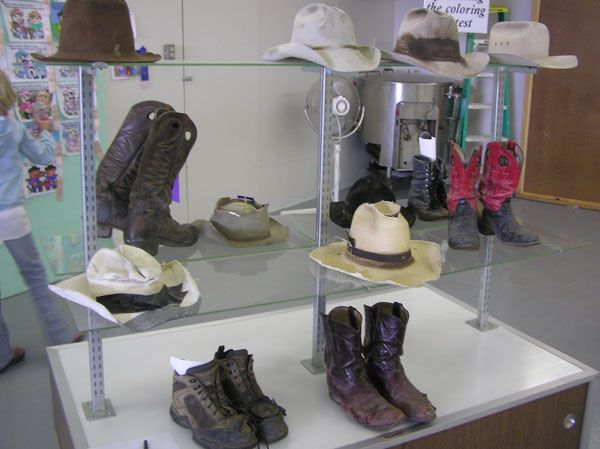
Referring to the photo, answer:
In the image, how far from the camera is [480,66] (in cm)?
190

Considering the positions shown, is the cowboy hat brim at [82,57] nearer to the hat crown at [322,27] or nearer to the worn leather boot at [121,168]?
the worn leather boot at [121,168]

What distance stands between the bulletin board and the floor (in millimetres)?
887

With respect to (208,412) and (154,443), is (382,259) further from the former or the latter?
(154,443)

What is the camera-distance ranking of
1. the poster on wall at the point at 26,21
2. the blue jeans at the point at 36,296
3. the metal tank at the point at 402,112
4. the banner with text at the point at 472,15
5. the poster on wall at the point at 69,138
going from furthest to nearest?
the metal tank at the point at 402,112, the banner with text at the point at 472,15, the poster on wall at the point at 69,138, the poster on wall at the point at 26,21, the blue jeans at the point at 36,296

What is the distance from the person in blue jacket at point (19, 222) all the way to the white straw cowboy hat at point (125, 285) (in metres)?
1.25

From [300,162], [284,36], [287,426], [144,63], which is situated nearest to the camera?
[144,63]

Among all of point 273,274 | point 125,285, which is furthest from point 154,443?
point 273,274

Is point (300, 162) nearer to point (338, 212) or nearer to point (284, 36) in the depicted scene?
point (284, 36)

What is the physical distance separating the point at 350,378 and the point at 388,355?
14 centimetres

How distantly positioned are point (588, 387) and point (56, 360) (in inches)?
69.0

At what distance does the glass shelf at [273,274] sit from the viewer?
1.68m

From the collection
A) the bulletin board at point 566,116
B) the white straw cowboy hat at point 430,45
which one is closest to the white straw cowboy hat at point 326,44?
the white straw cowboy hat at point 430,45

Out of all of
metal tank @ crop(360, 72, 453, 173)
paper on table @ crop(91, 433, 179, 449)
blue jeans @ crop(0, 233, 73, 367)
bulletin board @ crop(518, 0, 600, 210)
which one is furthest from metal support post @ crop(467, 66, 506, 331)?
bulletin board @ crop(518, 0, 600, 210)

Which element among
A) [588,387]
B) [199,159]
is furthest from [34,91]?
[588,387]
